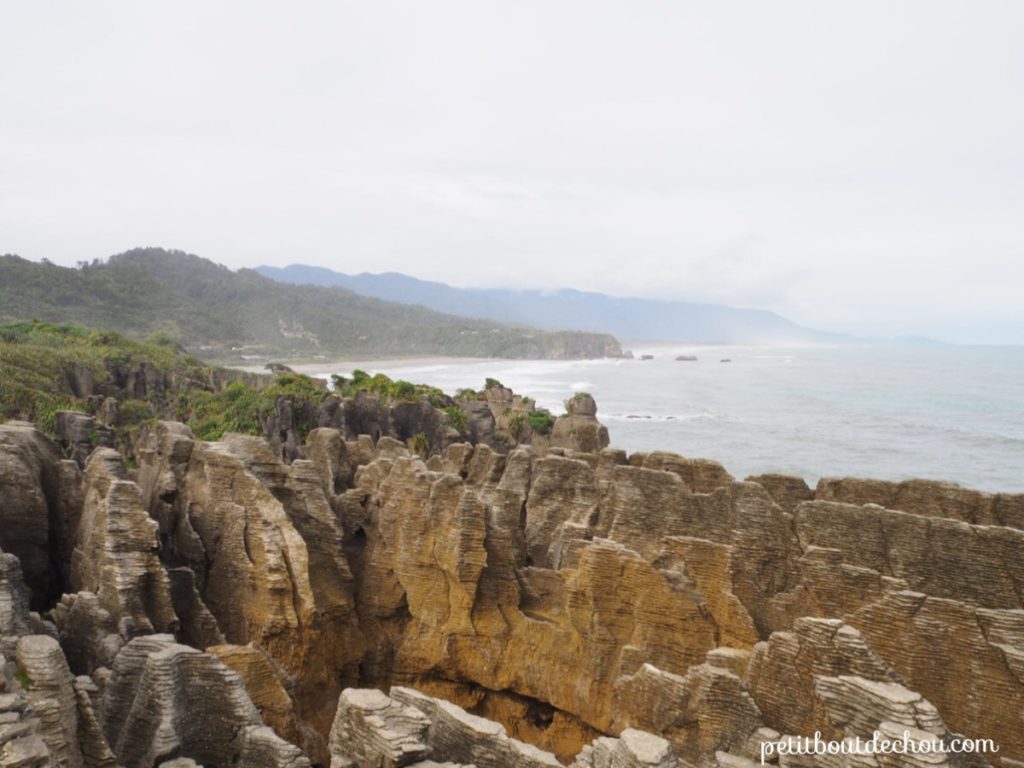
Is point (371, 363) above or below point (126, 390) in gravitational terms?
below

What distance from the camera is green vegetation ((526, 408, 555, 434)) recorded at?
128 feet

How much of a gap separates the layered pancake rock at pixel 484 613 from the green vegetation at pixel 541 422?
2178 cm

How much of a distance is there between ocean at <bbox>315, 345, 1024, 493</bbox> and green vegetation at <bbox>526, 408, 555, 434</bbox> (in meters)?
10.4

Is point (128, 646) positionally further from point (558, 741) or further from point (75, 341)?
point (75, 341)

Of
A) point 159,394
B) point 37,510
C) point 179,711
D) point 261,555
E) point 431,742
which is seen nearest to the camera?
point 431,742

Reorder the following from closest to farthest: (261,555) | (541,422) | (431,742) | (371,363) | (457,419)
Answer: (431,742) → (261,555) → (541,422) → (457,419) → (371,363)

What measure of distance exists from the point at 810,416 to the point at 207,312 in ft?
329

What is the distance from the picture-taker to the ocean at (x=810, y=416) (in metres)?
62.6

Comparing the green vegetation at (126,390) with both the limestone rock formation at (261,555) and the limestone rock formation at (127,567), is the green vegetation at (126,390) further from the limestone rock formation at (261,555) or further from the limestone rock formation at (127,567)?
the limestone rock formation at (127,567)

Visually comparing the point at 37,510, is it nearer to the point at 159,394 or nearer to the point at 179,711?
the point at 179,711

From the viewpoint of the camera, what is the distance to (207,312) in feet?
436

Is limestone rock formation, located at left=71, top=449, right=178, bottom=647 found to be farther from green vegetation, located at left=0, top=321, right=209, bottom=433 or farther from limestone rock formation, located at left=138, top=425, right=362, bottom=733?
green vegetation, located at left=0, top=321, right=209, bottom=433

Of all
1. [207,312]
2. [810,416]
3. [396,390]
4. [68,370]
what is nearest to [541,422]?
[396,390]

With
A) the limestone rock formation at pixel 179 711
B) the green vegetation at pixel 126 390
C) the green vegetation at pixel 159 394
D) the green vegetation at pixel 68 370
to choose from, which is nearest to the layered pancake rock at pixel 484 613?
the limestone rock formation at pixel 179 711
